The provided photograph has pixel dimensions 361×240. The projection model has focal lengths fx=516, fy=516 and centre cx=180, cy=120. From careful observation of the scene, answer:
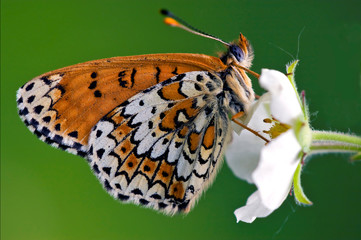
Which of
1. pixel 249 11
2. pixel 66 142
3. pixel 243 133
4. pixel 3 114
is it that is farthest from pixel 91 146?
pixel 3 114

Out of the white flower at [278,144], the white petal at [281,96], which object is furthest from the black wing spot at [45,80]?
the white petal at [281,96]

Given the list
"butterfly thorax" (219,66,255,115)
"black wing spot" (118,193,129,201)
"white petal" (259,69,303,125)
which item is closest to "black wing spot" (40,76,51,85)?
"black wing spot" (118,193,129,201)

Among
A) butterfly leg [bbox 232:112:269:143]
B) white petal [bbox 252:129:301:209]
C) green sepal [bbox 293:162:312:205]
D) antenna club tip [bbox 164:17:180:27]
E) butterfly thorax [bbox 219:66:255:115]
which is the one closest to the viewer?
white petal [bbox 252:129:301:209]

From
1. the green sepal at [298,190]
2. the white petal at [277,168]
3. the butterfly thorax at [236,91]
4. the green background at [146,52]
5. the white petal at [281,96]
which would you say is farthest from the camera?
the green background at [146,52]

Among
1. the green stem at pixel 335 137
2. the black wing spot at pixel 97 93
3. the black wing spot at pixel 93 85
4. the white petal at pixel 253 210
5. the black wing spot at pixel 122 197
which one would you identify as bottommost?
the black wing spot at pixel 122 197

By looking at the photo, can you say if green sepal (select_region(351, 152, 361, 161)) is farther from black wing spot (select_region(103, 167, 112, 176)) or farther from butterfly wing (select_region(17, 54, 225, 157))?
black wing spot (select_region(103, 167, 112, 176))

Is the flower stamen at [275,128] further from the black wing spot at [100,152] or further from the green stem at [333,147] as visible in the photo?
the black wing spot at [100,152]
